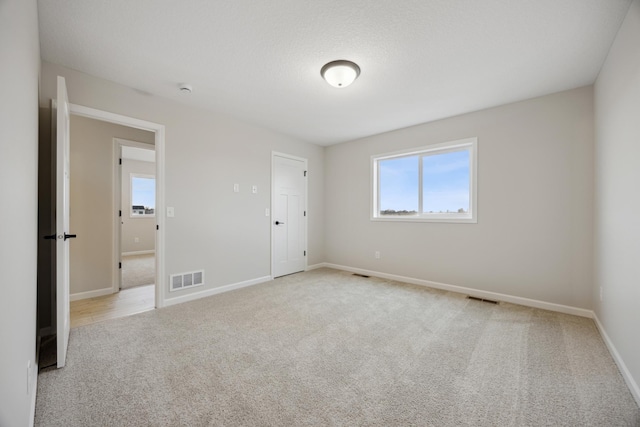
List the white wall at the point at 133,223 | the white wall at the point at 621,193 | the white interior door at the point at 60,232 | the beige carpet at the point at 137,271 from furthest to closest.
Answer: the white wall at the point at 133,223 < the beige carpet at the point at 137,271 < the white interior door at the point at 60,232 < the white wall at the point at 621,193

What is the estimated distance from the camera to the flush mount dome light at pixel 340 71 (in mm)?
2369

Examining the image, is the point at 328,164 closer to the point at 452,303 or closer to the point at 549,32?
the point at 452,303

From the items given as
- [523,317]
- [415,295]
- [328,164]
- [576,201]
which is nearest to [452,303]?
[415,295]

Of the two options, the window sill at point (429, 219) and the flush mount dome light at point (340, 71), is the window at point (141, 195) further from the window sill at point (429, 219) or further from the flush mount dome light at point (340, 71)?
the flush mount dome light at point (340, 71)

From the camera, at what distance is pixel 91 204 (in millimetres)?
3562

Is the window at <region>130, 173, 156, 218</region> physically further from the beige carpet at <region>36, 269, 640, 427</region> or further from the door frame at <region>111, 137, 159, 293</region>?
the beige carpet at <region>36, 269, 640, 427</region>

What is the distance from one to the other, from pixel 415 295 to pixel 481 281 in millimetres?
891

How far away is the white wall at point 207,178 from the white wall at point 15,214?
1.49m

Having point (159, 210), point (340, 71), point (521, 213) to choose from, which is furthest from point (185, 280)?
point (521, 213)

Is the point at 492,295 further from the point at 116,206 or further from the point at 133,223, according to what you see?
the point at 133,223

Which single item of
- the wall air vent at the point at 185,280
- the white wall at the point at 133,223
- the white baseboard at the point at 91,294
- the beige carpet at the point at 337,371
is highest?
the white wall at the point at 133,223

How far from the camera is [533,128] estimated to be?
10.3 ft

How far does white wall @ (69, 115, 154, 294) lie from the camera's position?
135 inches

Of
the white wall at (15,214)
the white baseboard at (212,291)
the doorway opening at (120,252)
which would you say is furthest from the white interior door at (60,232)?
the white baseboard at (212,291)
